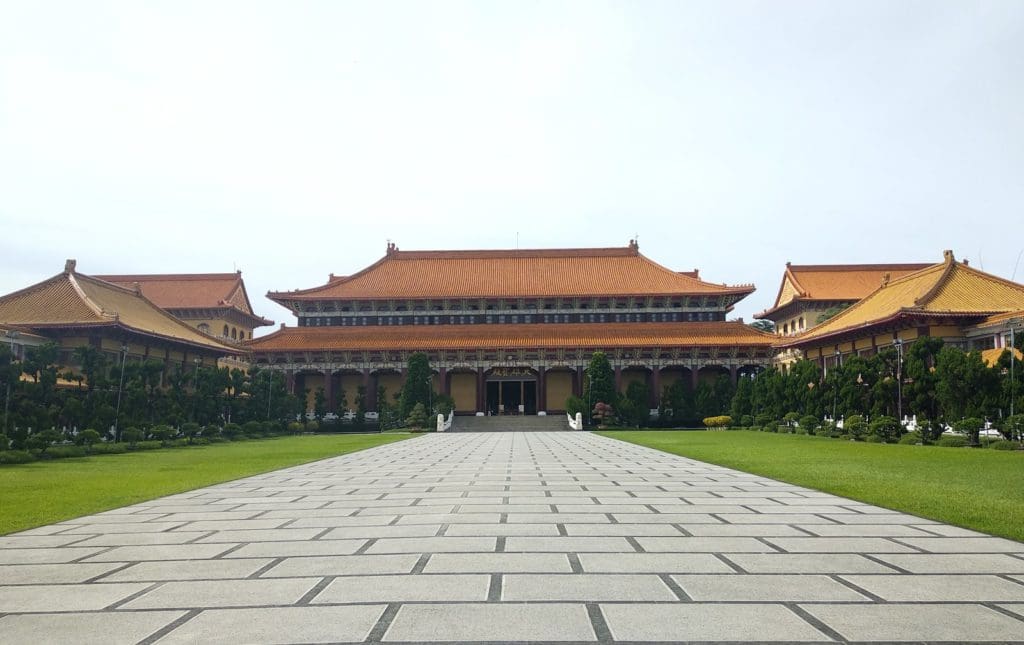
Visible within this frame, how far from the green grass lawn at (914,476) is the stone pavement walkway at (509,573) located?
70 centimetres

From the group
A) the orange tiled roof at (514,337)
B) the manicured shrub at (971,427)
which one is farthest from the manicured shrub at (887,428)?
the orange tiled roof at (514,337)

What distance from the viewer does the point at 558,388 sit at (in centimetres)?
4859

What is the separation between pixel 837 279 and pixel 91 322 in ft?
157

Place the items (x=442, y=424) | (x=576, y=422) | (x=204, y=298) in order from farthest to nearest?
(x=204, y=298), (x=576, y=422), (x=442, y=424)

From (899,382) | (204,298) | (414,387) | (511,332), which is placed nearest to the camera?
(899,382)

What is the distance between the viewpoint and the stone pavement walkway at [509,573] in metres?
3.97

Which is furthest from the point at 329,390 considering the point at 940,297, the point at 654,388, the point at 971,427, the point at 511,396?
the point at 971,427

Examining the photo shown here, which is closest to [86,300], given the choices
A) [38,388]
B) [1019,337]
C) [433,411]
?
[38,388]

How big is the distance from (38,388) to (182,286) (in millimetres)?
38174

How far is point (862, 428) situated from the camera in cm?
2628

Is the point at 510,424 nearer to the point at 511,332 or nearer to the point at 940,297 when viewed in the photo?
the point at 511,332

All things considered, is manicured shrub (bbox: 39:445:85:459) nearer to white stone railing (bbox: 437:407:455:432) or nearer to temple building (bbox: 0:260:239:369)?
temple building (bbox: 0:260:239:369)

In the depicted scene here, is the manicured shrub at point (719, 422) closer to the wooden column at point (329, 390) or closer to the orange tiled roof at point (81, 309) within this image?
the wooden column at point (329, 390)

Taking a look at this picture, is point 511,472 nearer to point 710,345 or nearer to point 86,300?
point 86,300
